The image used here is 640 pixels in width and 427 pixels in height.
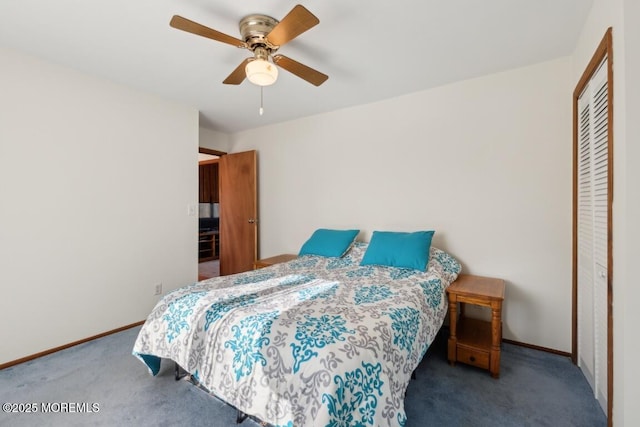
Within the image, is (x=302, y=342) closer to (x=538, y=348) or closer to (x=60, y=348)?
(x=538, y=348)

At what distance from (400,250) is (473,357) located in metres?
0.94

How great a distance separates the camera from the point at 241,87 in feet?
9.24

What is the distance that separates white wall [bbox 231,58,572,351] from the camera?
231cm

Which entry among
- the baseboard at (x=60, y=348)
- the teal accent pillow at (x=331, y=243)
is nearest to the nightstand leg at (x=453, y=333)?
the teal accent pillow at (x=331, y=243)

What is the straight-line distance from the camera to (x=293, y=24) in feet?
5.00

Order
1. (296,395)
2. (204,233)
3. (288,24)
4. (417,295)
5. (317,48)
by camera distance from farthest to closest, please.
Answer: (204,233), (317,48), (417,295), (288,24), (296,395)

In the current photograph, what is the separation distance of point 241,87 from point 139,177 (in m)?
1.37

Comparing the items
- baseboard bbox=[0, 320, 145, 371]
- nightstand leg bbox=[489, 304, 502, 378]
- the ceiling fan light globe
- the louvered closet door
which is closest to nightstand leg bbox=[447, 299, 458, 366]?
nightstand leg bbox=[489, 304, 502, 378]

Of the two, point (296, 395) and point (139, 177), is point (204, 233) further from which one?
point (296, 395)

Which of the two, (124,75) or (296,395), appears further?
(124,75)

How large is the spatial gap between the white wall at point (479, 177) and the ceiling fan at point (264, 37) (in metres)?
1.32

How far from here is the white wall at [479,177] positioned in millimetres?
2311
